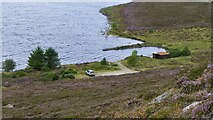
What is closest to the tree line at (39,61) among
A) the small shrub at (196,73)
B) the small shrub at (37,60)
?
the small shrub at (37,60)

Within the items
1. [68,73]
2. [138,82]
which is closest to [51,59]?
[68,73]

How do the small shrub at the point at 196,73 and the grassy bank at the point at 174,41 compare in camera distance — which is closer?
the grassy bank at the point at 174,41

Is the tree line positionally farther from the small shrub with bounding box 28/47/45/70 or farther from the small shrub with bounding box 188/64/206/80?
the small shrub with bounding box 188/64/206/80

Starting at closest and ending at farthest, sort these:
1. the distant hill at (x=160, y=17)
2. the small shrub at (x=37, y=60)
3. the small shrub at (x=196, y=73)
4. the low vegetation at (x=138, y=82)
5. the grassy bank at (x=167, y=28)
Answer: the low vegetation at (x=138, y=82), the small shrub at (x=196, y=73), the small shrub at (x=37, y=60), the grassy bank at (x=167, y=28), the distant hill at (x=160, y=17)

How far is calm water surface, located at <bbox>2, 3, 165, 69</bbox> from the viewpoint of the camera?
77.9 meters

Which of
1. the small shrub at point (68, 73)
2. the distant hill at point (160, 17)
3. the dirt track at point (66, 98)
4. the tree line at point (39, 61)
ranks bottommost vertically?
the small shrub at point (68, 73)

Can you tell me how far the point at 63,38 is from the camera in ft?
331

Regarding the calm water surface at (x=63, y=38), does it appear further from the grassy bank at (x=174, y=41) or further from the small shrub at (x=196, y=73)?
the small shrub at (x=196, y=73)

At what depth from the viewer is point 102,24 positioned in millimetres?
128250

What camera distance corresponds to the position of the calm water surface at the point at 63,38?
77875 mm

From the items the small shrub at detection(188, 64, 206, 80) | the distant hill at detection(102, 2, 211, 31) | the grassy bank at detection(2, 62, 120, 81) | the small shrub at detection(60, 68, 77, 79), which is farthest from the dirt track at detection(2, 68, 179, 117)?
the distant hill at detection(102, 2, 211, 31)

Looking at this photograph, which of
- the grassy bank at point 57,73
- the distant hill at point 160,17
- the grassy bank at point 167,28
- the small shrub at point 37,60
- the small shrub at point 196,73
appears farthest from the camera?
the distant hill at point 160,17

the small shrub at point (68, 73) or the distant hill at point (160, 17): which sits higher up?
the distant hill at point (160, 17)

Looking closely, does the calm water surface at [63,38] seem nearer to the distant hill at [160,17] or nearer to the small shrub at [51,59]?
the small shrub at [51,59]
